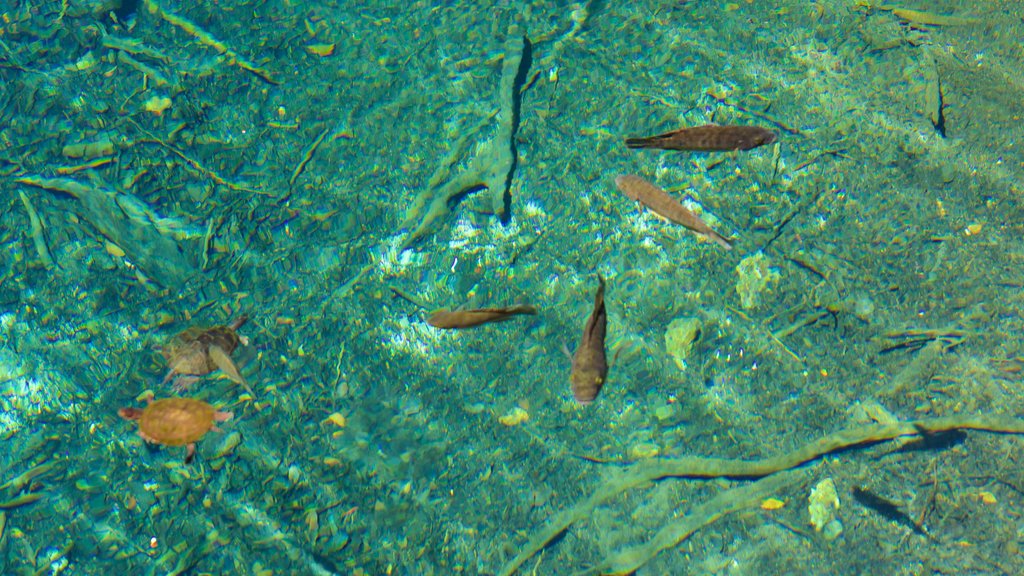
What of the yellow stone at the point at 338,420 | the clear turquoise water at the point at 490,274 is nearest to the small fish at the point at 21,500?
the clear turquoise water at the point at 490,274

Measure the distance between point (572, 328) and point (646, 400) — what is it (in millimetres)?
608

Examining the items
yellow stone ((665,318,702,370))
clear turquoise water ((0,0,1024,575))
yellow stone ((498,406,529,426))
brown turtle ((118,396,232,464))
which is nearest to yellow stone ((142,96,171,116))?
clear turquoise water ((0,0,1024,575))

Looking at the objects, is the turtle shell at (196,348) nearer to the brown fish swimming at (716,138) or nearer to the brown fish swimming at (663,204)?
the brown fish swimming at (663,204)

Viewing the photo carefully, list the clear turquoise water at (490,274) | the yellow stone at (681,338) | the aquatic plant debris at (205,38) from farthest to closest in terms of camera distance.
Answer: the aquatic plant debris at (205,38), the yellow stone at (681,338), the clear turquoise water at (490,274)

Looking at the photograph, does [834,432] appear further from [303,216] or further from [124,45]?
[124,45]

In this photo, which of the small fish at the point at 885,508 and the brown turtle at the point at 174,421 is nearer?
the brown turtle at the point at 174,421

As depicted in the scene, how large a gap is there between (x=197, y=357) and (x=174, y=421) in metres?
0.36

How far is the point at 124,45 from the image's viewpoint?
4375 millimetres

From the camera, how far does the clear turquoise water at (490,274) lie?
334 centimetres

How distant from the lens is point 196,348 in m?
3.41

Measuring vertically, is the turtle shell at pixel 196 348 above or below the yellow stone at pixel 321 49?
below

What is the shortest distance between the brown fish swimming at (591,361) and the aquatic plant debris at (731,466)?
0.58m

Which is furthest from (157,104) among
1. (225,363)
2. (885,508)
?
(885,508)

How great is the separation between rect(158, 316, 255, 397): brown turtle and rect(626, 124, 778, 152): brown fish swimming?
8.89ft
